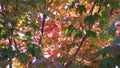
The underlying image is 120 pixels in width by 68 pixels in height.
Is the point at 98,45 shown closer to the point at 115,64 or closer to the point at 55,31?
the point at 55,31

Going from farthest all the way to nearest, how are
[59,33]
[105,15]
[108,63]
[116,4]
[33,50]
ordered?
[59,33] < [33,50] < [105,15] < [116,4] < [108,63]

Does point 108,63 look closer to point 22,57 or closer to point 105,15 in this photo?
point 105,15

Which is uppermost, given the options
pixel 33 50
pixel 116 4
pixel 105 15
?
pixel 116 4

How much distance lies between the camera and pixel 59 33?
5.13 metres

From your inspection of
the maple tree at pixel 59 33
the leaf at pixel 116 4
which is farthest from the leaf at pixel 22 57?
the leaf at pixel 116 4

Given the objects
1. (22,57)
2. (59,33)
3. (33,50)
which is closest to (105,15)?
(33,50)

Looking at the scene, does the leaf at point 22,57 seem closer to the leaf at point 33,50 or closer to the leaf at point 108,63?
the leaf at point 33,50

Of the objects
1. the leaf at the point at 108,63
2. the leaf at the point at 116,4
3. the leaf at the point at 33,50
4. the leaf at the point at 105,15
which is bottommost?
the leaf at the point at 33,50

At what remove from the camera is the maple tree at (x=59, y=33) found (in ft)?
8.52

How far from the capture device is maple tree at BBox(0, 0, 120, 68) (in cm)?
260

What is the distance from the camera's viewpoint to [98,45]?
14.1 feet

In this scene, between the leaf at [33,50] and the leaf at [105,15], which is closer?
the leaf at [105,15]

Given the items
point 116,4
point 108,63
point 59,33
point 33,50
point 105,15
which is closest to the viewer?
point 108,63

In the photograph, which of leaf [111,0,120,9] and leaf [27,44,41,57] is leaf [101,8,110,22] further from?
leaf [27,44,41,57]
